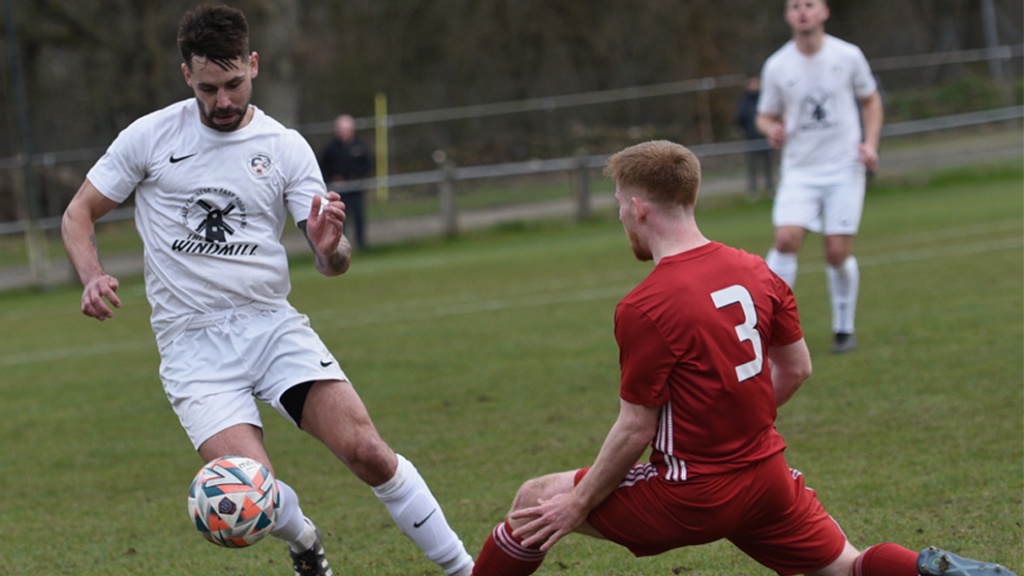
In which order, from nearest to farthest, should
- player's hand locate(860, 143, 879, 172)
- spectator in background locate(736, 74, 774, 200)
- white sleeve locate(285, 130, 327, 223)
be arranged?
white sleeve locate(285, 130, 327, 223), player's hand locate(860, 143, 879, 172), spectator in background locate(736, 74, 774, 200)

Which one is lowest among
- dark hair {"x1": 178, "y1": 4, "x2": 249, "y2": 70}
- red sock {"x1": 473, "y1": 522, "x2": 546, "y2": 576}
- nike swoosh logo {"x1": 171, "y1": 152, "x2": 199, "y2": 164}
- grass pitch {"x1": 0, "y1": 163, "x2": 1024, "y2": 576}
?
grass pitch {"x1": 0, "y1": 163, "x2": 1024, "y2": 576}

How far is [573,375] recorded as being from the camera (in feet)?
28.6

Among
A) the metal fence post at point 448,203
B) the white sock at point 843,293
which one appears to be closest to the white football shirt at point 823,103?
the white sock at point 843,293

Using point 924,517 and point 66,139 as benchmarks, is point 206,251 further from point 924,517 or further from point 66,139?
point 66,139

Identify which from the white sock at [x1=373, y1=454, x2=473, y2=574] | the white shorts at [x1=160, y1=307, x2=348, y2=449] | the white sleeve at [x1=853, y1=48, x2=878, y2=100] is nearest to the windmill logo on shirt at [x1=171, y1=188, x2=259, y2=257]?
the white shorts at [x1=160, y1=307, x2=348, y2=449]

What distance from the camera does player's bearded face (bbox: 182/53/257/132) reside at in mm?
4543

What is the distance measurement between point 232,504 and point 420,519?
0.81 meters

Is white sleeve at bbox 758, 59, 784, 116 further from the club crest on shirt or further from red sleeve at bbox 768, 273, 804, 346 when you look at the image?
red sleeve at bbox 768, 273, 804, 346

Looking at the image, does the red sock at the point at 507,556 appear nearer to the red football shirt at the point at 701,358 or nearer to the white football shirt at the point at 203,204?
the red football shirt at the point at 701,358

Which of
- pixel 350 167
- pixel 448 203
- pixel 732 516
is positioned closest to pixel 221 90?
pixel 732 516

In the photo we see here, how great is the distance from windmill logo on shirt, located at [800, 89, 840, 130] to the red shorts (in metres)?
5.44

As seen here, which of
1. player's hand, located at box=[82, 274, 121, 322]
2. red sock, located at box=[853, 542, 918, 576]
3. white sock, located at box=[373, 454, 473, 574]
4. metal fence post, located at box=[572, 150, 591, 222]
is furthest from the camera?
metal fence post, located at box=[572, 150, 591, 222]

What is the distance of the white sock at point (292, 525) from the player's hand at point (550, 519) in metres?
1.03

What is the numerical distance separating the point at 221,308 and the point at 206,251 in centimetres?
22
